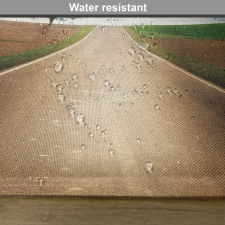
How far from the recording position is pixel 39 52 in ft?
14.6

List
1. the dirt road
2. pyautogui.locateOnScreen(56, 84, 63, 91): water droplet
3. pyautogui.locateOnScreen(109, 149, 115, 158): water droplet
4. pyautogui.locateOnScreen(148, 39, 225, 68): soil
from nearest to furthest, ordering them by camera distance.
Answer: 1. the dirt road
2. pyautogui.locateOnScreen(109, 149, 115, 158): water droplet
3. pyautogui.locateOnScreen(148, 39, 225, 68): soil
4. pyautogui.locateOnScreen(56, 84, 63, 91): water droplet

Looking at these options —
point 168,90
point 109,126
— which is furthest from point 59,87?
point 168,90

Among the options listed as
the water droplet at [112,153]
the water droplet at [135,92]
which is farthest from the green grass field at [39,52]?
the water droplet at [112,153]

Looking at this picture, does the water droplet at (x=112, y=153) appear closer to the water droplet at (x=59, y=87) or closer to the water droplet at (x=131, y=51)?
the water droplet at (x=59, y=87)

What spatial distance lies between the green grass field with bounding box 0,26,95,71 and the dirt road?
121mm

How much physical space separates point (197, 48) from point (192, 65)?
628mm

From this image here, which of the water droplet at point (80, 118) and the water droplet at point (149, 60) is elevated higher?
the water droplet at point (149, 60)

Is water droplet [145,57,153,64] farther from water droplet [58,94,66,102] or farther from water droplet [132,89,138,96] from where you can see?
water droplet [58,94,66,102]

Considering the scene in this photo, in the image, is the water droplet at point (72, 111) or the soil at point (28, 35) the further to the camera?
the water droplet at point (72, 111)
